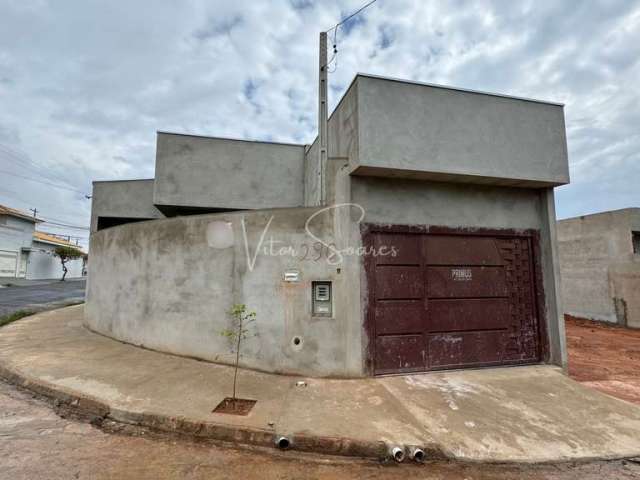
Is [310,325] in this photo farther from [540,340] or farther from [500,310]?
[540,340]

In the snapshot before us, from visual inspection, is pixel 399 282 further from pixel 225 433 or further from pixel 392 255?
pixel 225 433

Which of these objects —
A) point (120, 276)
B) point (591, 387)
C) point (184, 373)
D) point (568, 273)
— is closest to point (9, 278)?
point (120, 276)

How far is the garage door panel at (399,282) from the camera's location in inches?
195

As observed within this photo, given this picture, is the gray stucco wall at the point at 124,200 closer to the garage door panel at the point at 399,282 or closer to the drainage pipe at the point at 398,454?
the garage door panel at the point at 399,282

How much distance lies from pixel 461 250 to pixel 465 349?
5.24 ft

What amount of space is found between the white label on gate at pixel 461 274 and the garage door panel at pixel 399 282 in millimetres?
614

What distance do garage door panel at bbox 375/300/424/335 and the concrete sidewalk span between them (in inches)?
26.9

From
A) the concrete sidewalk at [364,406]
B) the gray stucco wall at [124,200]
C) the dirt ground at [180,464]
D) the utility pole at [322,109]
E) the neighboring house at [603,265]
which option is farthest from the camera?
the neighboring house at [603,265]

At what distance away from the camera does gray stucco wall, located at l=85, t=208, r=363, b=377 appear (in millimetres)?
4719

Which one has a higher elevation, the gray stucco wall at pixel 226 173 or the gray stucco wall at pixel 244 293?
the gray stucco wall at pixel 226 173

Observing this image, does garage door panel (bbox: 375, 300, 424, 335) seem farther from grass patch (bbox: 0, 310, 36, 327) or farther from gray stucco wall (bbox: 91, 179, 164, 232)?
grass patch (bbox: 0, 310, 36, 327)

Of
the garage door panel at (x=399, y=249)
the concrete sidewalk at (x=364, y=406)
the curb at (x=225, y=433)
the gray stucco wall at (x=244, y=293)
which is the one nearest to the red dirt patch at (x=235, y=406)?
the concrete sidewalk at (x=364, y=406)

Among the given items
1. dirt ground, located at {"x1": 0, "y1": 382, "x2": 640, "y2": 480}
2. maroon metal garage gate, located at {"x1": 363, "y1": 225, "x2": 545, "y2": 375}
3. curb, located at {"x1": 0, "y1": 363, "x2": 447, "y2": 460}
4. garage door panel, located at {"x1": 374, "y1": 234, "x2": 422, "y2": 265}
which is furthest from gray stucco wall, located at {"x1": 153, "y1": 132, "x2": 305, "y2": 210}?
dirt ground, located at {"x1": 0, "y1": 382, "x2": 640, "y2": 480}

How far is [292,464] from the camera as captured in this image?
282 centimetres
